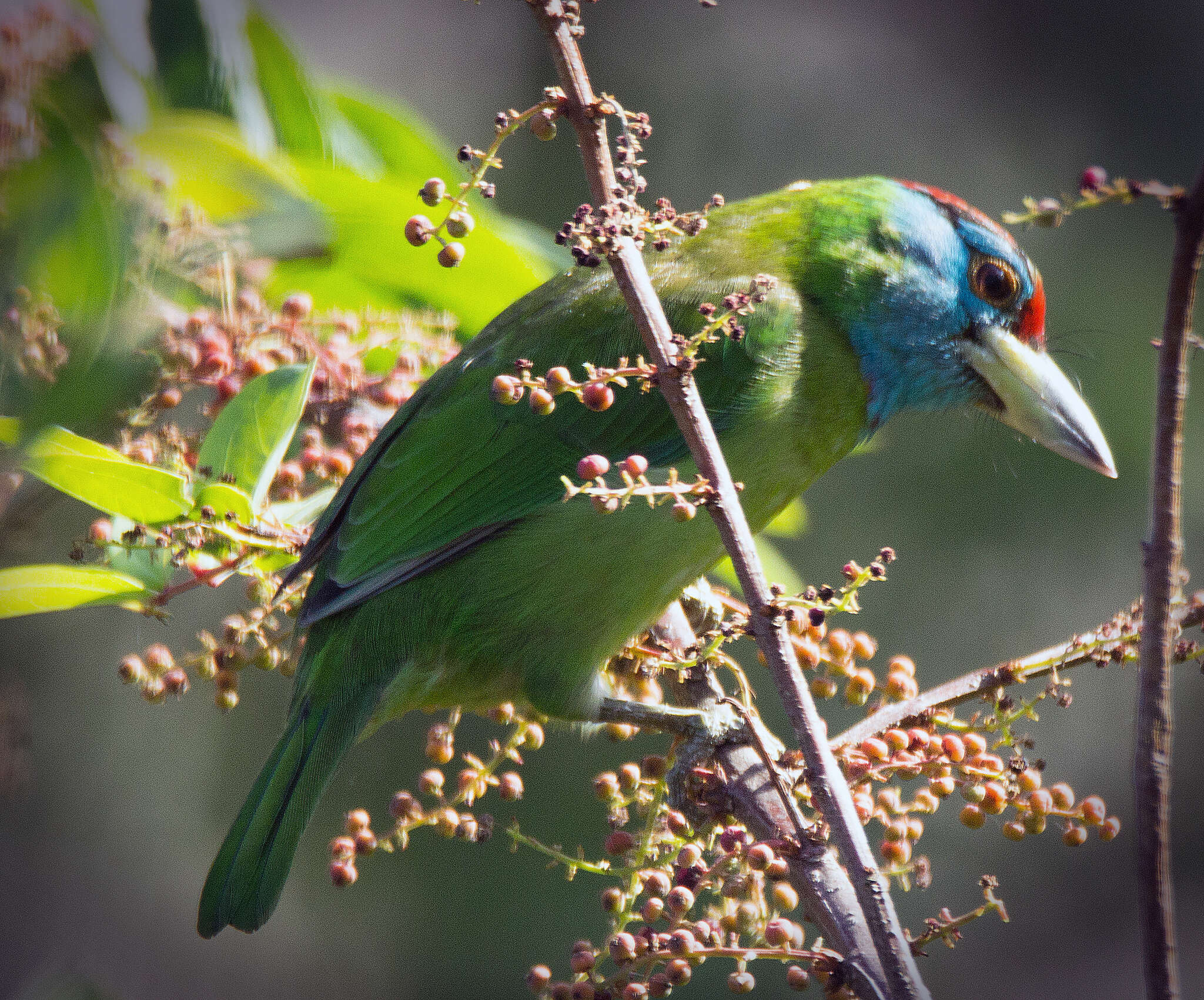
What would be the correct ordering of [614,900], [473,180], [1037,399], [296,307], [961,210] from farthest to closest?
[961,210] < [1037,399] < [296,307] < [614,900] < [473,180]

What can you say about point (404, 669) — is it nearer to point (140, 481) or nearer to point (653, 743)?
point (140, 481)

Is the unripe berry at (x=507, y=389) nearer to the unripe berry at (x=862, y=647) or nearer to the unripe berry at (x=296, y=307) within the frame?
the unripe berry at (x=862, y=647)

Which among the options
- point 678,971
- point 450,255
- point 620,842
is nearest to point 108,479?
point 450,255

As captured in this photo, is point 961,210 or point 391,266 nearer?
point 391,266

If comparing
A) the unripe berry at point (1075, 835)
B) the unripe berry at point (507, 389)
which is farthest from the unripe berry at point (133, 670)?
the unripe berry at point (1075, 835)

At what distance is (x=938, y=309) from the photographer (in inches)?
89.6

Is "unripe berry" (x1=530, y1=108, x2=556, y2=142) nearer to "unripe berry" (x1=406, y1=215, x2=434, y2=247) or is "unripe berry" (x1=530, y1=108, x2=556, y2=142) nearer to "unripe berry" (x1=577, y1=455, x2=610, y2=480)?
"unripe berry" (x1=406, y1=215, x2=434, y2=247)

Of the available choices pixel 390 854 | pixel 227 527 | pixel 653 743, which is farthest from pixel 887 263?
pixel 390 854

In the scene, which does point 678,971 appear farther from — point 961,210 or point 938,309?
point 961,210

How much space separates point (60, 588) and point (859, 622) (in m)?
3.96

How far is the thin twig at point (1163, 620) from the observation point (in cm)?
78

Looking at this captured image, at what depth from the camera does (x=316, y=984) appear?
4.82 m

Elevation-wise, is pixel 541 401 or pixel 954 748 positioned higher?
pixel 541 401

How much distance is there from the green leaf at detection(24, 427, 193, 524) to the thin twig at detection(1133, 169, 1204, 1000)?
3.85 ft
